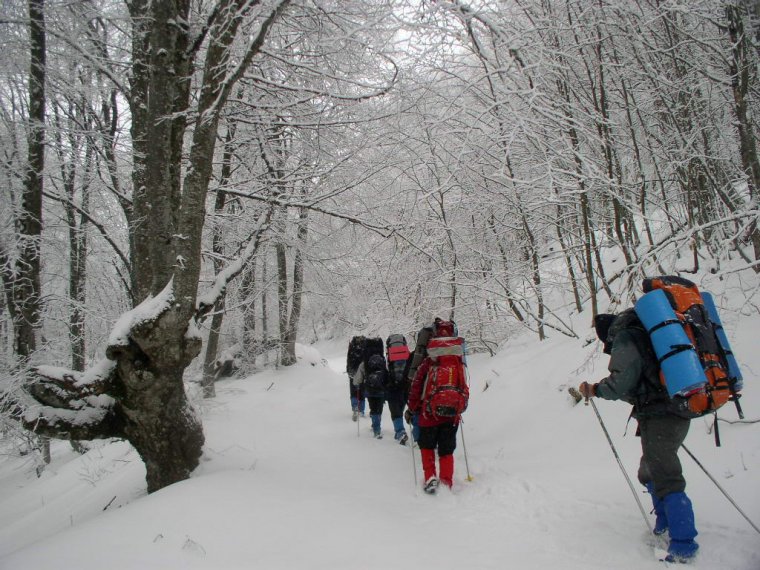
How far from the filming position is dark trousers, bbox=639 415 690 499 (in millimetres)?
2736

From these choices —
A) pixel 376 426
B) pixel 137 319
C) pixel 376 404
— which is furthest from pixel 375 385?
pixel 137 319

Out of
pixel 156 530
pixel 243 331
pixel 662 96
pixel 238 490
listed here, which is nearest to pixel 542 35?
pixel 662 96

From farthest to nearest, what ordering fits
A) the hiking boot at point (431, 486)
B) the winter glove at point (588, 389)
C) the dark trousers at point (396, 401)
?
the dark trousers at point (396, 401) < the hiking boot at point (431, 486) < the winter glove at point (588, 389)

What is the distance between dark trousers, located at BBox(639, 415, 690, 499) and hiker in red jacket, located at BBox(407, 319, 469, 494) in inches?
75.1

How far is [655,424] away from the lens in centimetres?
284

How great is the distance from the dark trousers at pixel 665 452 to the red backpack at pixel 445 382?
6.00ft

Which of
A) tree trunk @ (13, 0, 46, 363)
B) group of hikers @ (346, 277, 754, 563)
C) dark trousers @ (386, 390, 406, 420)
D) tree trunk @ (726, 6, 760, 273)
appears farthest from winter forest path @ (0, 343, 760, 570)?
tree trunk @ (13, 0, 46, 363)

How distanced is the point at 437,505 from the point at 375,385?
3006 mm

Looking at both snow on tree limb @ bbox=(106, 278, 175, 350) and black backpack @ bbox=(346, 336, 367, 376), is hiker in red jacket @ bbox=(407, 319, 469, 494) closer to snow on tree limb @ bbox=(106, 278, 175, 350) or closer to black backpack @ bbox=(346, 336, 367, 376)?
snow on tree limb @ bbox=(106, 278, 175, 350)

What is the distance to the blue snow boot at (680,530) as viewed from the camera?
2611 millimetres

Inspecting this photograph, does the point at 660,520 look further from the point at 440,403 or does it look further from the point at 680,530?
the point at 440,403

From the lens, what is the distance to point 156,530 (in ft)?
9.78

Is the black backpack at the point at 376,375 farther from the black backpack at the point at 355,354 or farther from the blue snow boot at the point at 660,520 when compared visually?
the blue snow boot at the point at 660,520

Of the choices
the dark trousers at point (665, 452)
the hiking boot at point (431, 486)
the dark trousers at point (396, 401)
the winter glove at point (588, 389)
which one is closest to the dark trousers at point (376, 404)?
the dark trousers at point (396, 401)
